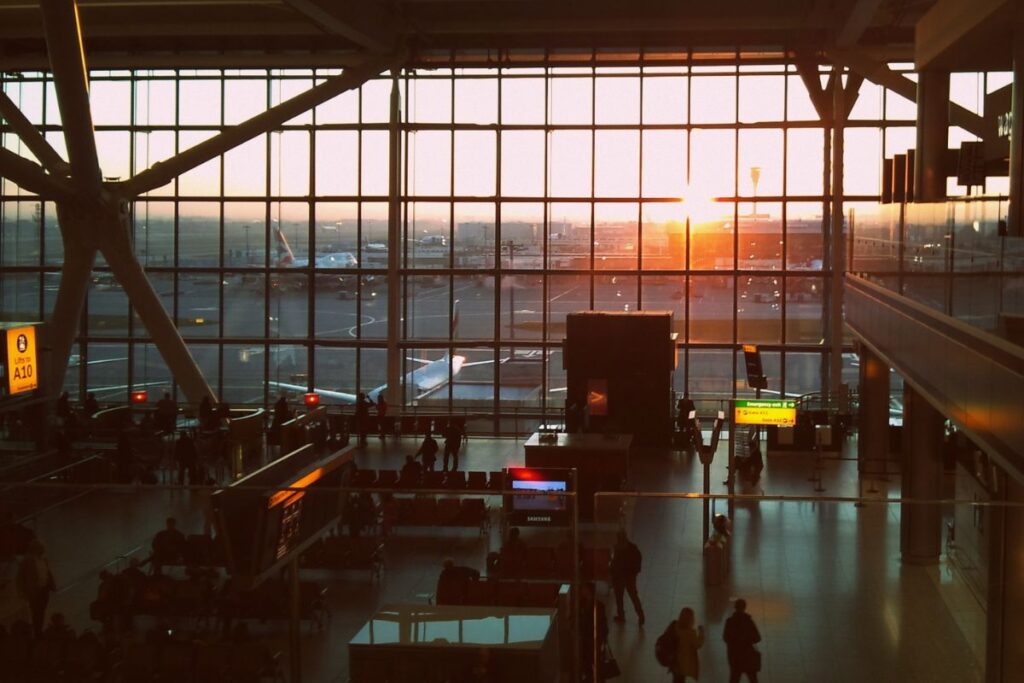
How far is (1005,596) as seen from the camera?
9906mm

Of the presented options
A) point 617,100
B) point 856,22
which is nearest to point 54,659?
point 856,22

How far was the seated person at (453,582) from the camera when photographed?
9.11 m

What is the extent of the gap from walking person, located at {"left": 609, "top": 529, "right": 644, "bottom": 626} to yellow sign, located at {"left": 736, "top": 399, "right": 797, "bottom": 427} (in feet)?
37.8

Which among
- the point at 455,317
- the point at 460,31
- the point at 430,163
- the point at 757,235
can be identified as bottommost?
the point at 455,317

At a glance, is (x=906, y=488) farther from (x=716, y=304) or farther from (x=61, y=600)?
(x=716, y=304)

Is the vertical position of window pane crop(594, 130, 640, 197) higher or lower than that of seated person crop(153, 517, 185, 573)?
higher

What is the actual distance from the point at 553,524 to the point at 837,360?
22.5m

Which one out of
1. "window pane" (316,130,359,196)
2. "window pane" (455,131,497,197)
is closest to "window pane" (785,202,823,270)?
"window pane" (455,131,497,197)

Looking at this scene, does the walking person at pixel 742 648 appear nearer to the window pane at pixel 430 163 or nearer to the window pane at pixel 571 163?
the window pane at pixel 571 163

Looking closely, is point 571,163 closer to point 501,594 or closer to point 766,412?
point 766,412

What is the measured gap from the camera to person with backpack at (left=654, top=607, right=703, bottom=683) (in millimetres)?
8492

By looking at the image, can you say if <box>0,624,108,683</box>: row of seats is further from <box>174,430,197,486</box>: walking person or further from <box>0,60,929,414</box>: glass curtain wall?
<box>0,60,929,414</box>: glass curtain wall

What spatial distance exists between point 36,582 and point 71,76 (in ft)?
51.3

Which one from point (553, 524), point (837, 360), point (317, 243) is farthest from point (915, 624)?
point (317, 243)
